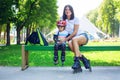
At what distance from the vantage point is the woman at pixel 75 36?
923 cm

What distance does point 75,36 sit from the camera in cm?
954

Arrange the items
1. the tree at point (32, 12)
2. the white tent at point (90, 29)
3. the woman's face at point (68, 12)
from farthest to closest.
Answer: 1. the white tent at point (90, 29)
2. the tree at point (32, 12)
3. the woman's face at point (68, 12)

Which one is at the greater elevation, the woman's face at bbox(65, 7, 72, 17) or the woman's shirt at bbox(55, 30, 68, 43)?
the woman's face at bbox(65, 7, 72, 17)

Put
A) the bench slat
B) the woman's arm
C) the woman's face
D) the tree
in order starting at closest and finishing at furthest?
the woman's arm → the woman's face → the bench slat → the tree

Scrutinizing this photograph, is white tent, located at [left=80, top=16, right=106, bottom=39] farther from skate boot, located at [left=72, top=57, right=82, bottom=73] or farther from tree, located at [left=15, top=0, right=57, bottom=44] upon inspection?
skate boot, located at [left=72, top=57, right=82, bottom=73]

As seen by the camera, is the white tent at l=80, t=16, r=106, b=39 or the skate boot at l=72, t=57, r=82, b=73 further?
the white tent at l=80, t=16, r=106, b=39

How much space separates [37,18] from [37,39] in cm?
3643

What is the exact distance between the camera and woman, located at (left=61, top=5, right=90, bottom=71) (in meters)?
9.23

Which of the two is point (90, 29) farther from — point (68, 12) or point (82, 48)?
point (68, 12)

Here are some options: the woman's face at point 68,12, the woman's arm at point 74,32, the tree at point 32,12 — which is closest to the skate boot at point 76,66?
the woman's arm at point 74,32

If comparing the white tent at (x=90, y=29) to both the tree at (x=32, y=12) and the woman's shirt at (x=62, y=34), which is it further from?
the woman's shirt at (x=62, y=34)

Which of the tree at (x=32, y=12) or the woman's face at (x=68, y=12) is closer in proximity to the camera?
the woman's face at (x=68, y=12)

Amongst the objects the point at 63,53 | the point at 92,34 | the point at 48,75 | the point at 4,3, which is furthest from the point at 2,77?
the point at 92,34

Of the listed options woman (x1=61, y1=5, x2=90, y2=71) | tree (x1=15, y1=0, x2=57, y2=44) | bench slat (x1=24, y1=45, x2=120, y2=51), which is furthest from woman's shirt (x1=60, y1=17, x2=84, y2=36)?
tree (x1=15, y1=0, x2=57, y2=44)
